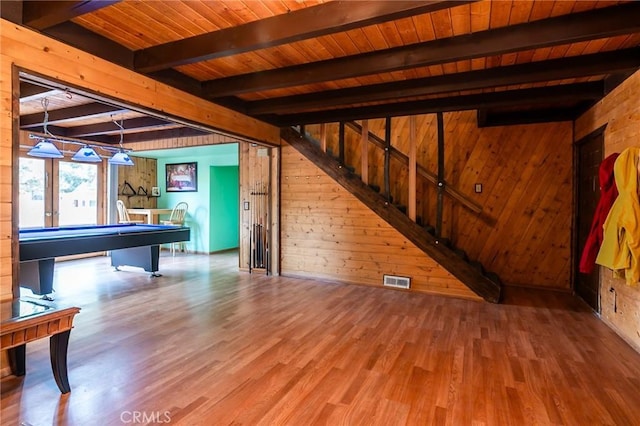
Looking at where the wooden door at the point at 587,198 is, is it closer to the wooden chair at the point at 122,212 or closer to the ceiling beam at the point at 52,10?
the ceiling beam at the point at 52,10

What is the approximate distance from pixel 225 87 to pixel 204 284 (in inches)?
118

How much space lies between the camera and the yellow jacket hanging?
264cm

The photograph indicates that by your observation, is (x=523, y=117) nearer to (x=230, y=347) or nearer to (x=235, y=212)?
(x=230, y=347)

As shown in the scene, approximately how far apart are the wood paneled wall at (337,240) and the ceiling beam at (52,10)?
3.74 meters

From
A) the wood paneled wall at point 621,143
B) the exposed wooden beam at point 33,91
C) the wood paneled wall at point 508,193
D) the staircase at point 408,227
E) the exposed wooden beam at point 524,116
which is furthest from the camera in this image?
the wood paneled wall at point 508,193

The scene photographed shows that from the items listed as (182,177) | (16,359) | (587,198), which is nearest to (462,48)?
(587,198)

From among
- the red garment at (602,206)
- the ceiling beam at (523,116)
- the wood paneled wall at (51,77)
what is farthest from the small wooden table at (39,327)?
the ceiling beam at (523,116)

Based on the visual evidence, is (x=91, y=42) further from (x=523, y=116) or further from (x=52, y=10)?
(x=523, y=116)

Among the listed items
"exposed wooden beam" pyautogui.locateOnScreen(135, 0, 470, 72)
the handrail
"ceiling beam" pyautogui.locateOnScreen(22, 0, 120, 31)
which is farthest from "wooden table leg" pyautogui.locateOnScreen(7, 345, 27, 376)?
the handrail

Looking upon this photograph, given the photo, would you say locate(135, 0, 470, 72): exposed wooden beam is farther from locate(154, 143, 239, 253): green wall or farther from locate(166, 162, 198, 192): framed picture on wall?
locate(166, 162, 198, 192): framed picture on wall

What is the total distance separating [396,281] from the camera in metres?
4.94

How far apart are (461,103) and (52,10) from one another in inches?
172

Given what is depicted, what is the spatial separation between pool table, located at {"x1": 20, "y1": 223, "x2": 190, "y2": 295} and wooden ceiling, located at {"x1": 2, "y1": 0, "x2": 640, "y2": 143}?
1967 millimetres

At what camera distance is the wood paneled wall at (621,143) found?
9.74ft
